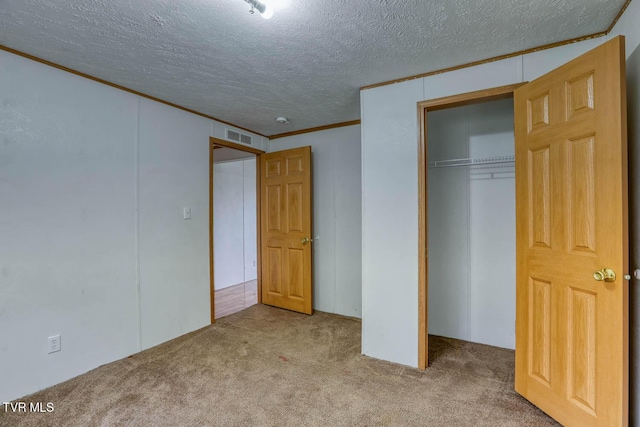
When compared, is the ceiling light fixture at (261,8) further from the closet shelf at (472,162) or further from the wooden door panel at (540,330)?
the wooden door panel at (540,330)

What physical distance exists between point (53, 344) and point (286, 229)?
2.38 metres

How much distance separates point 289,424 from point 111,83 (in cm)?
288

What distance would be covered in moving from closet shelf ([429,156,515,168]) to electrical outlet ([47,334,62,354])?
3422mm

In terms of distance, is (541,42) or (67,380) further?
(67,380)

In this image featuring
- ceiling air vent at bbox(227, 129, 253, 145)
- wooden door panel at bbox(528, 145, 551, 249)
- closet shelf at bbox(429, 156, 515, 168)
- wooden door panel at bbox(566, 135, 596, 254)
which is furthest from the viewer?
ceiling air vent at bbox(227, 129, 253, 145)

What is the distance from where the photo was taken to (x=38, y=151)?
82.4 inches

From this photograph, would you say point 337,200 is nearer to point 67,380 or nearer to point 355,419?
point 355,419

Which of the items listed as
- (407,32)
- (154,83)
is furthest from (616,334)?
(154,83)

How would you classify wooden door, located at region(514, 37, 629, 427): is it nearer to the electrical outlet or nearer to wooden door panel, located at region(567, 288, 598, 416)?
wooden door panel, located at region(567, 288, 598, 416)

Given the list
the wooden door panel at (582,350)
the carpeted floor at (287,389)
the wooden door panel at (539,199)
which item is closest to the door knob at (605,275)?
the wooden door panel at (582,350)

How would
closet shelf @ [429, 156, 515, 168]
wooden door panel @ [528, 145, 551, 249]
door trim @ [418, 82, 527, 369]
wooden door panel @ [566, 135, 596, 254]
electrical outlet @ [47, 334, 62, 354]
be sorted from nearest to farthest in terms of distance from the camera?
wooden door panel @ [566, 135, 596, 254], wooden door panel @ [528, 145, 551, 249], electrical outlet @ [47, 334, 62, 354], door trim @ [418, 82, 527, 369], closet shelf @ [429, 156, 515, 168]

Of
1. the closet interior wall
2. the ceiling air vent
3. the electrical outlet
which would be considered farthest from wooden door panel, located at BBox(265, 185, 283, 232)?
the electrical outlet

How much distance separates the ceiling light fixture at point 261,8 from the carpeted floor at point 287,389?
7.46 feet

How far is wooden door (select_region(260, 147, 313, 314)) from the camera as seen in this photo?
145 inches
